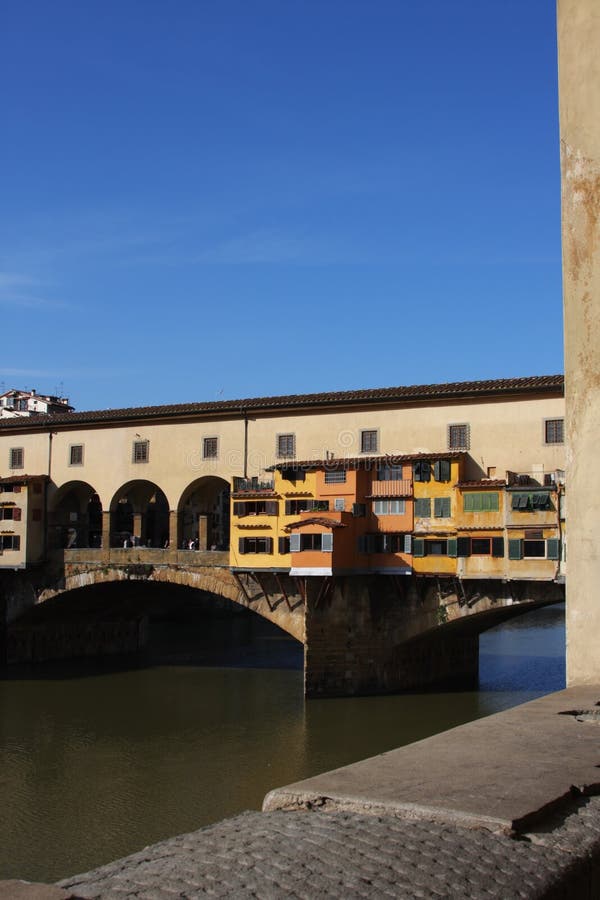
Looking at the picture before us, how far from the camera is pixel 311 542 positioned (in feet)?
87.1

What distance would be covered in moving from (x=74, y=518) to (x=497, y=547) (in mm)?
18372

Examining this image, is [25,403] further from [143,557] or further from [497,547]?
[497,547]

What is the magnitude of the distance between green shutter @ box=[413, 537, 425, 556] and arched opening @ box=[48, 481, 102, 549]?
14.3 m

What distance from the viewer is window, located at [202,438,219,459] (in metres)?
31.0

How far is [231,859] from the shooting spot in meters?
3.00

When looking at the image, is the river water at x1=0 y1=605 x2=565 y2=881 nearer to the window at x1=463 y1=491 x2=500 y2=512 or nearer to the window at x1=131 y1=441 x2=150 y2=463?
the window at x1=463 y1=491 x2=500 y2=512

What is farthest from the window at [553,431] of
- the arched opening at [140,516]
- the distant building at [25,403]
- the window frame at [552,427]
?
the distant building at [25,403]

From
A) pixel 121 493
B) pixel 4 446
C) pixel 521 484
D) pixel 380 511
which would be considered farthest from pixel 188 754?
A: pixel 4 446

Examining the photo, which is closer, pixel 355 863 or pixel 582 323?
pixel 355 863

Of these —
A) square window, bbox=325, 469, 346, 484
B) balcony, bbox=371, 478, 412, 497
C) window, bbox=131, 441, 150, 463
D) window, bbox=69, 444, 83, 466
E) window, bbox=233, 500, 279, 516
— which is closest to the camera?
balcony, bbox=371, 478, 412, 497

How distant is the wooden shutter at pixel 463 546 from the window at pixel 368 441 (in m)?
4.19

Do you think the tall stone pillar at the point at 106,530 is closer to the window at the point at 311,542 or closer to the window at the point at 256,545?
the window at the point at 256,545

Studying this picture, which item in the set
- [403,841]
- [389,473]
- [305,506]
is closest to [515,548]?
[389,473]

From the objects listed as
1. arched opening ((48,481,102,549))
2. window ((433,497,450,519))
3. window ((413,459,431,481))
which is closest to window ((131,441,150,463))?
arched opening ((48,481,102,549))
